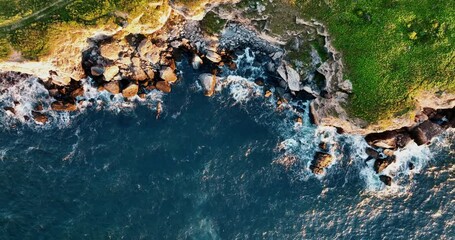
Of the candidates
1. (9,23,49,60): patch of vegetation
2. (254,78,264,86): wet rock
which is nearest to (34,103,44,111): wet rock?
(9,23,49,60): patch of vegetation

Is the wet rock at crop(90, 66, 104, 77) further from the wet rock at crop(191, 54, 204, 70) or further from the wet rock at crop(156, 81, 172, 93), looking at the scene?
the wet rock at crop(191, 54, 204, 70)

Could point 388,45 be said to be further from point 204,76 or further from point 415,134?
point 204,76

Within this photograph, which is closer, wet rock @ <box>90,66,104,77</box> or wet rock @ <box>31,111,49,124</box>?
wet rock @ <box>90,66,104,77</box>

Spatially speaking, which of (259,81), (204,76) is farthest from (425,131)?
(204,76)

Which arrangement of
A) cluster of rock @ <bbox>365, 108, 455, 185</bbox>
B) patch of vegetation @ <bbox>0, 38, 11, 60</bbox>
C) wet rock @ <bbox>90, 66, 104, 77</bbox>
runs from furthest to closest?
1. wet rock @ <bbox>90, 66, 104, 77</bbox>
2. cluster of rock @ <bbox>365, 108, 455, 185</bbox>
3. patch of vegetation @ <bbox>0, 38, 11, 60</bbox>

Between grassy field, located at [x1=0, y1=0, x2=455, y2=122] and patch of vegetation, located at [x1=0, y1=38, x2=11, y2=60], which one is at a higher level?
grassy field, located at [x1=0, y1=0, x2=455, y2=122]

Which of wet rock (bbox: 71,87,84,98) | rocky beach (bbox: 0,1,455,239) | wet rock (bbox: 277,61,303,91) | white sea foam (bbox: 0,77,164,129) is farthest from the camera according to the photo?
white sea foam (bbox: 0,77,164,129)

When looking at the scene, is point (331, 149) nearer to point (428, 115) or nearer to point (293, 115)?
point (293, 115)
